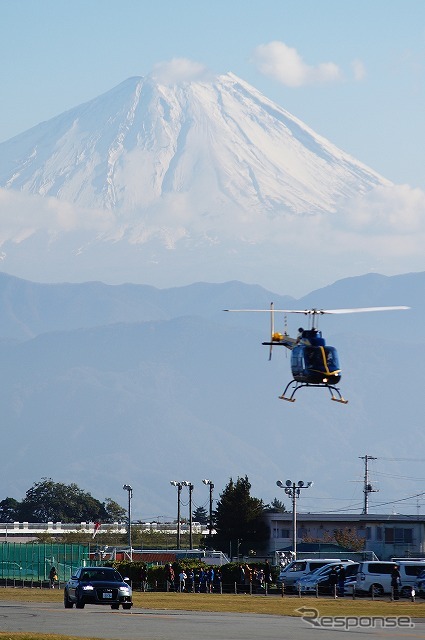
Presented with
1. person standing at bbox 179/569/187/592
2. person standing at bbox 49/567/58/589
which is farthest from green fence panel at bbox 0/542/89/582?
person standing at bbox 179/569/187/592

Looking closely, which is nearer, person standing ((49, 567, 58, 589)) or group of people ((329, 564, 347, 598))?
group of people ((329, 564, 347, 598))

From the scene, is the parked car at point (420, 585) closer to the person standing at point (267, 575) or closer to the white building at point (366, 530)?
the person standing at point (267, 575)

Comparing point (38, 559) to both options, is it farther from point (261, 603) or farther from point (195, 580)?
point (261, 603)

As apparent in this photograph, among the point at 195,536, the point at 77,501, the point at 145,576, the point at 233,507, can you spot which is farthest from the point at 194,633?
the point at 77,501

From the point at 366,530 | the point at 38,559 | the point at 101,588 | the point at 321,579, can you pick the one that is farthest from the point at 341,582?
the point at 366,530

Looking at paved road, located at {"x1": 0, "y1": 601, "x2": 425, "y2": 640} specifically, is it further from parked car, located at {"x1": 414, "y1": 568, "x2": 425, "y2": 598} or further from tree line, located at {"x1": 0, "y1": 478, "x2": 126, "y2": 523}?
tree line, located at {"x1": 0, "y1": 478, "x2": 126, "y2": 523}

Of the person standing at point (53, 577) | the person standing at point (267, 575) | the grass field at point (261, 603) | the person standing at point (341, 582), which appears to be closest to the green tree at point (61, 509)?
the person standing at point (53, 577)

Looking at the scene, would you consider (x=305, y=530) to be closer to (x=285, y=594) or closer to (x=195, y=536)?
A: (x=195, y=536)
